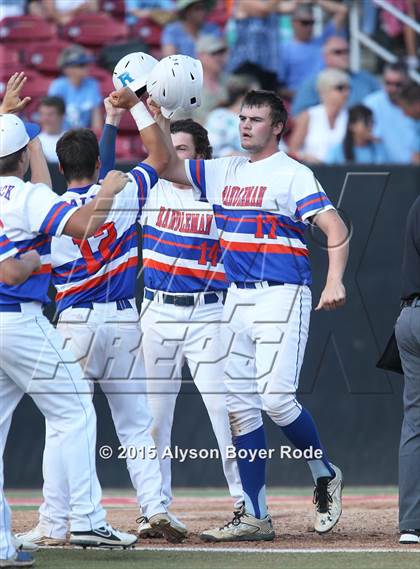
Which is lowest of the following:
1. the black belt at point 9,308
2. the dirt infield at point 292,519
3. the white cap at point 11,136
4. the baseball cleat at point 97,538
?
the dirt infield at point 292,519

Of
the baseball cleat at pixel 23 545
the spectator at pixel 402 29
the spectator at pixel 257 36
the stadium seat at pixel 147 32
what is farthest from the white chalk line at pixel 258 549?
the stadium seat at pixel 147 32

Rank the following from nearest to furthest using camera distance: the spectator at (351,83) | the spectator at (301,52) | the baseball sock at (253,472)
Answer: the baseball sock at (253,472) < the spectator at (351,83) < the spectator at (301,52)

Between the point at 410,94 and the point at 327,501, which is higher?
the point at 410,94

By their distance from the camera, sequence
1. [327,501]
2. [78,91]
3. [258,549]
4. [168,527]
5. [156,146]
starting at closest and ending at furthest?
1. [258,549]
2. [168,527]
3. [156,146]
4. [327,501]
5. [78,91]

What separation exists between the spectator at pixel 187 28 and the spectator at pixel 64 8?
38.4 inches

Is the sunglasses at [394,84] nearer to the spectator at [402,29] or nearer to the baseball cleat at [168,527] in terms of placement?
the spectator at [402,29]

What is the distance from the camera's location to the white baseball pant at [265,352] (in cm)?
652

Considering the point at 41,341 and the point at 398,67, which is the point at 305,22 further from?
the point at 41,341

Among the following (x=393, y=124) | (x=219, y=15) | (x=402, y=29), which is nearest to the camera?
(x=393, y=124)

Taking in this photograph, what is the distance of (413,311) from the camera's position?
6406mm

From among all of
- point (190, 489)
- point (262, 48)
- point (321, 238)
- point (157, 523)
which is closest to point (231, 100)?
point (262, 48)

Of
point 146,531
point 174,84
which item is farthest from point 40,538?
point 174,84

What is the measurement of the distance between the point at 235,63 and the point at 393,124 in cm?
184

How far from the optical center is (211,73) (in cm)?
1205
